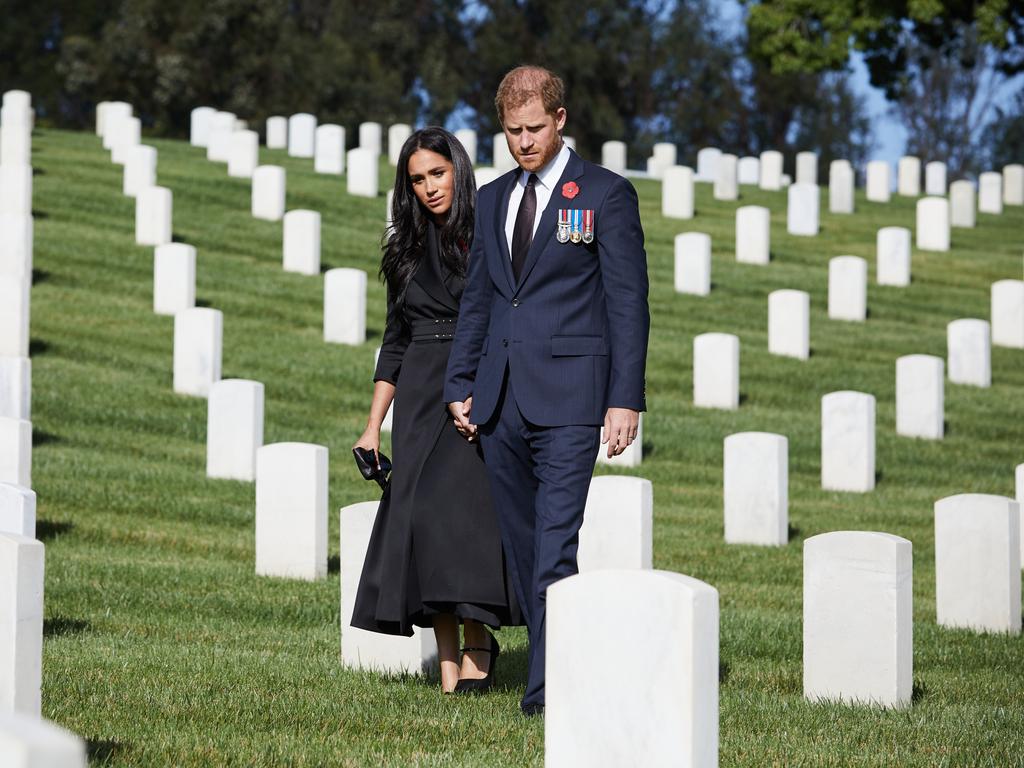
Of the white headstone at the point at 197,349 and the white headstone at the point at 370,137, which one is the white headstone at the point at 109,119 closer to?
the white headstone at the point at 370,137

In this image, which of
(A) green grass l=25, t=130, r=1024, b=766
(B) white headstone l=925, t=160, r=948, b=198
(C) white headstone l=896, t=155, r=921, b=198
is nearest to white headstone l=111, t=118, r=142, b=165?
(A) green grass l=25, t=130, r=1024, b=766

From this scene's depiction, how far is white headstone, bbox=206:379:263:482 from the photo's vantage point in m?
11.6

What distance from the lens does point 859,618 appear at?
6160 mm

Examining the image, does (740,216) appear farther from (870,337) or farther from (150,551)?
(150,551)

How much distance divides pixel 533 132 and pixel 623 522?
371cm

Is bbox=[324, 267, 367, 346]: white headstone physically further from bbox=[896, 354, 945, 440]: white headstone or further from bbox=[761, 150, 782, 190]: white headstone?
bbox=[761, 150, 782, 190]: white headstone

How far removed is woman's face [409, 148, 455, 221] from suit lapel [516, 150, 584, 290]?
597 millimetres

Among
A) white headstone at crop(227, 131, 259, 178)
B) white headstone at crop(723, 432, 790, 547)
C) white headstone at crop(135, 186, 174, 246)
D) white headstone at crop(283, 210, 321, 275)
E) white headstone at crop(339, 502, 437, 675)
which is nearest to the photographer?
white headstone at crop(339, 502, 437, 675)

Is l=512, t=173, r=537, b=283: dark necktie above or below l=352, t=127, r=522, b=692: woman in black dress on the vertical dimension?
above

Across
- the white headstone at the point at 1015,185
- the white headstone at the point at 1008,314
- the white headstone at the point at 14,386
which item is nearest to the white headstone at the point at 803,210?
the white headstone at the point at 1008,314

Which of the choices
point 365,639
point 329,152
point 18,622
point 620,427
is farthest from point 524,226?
point 329,152

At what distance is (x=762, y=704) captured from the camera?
6.02 m

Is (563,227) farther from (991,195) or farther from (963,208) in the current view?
(991,195)

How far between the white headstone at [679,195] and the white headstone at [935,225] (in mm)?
3549
